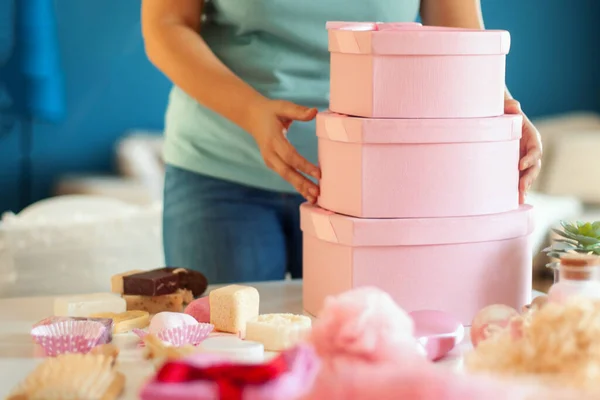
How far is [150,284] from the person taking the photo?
3.94ft

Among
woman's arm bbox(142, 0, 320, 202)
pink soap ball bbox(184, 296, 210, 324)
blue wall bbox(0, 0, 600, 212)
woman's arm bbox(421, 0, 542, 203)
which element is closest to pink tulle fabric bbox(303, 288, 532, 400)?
pink soap ball bbox(184, 296, 210, 324)

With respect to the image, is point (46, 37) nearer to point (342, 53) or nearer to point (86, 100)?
point (86, 100)

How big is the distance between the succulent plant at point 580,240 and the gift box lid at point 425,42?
9.1 inches

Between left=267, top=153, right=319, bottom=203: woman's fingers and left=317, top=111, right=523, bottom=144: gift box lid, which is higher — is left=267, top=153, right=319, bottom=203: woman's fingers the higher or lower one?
the lower one

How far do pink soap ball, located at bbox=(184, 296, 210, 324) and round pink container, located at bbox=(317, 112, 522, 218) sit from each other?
20 cm

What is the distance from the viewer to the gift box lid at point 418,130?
112 centimetres

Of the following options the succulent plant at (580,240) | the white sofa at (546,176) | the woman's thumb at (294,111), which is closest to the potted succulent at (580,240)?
the succulent plant at (580,240)

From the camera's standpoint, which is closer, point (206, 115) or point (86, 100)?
point (206, 115)

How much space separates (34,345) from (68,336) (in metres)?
0.10

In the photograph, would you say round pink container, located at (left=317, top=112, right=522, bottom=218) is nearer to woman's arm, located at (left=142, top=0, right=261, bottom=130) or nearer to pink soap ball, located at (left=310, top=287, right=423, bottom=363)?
woman's arm, located at (left=142, top=0, right=261, bottom=130)

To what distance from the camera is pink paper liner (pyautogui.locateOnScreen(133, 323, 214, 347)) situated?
101 centimetres

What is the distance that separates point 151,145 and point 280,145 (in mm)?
2986

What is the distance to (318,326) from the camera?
0.81 meters

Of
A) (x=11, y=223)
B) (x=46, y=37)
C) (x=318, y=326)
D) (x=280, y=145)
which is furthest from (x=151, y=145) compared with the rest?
(x=318, y=326)
